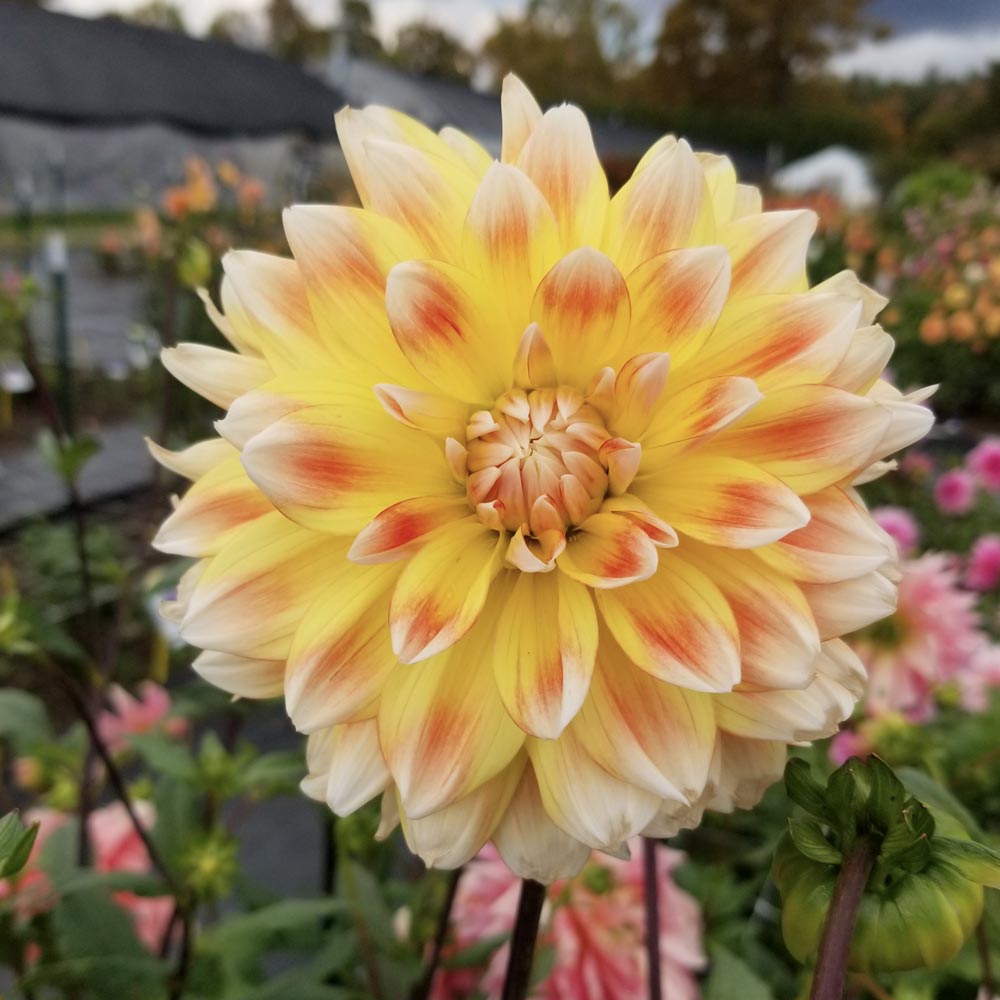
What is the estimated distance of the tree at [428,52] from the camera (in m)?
24.8

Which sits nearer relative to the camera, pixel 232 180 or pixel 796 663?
pixel 796 663

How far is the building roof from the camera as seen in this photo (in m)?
8.49

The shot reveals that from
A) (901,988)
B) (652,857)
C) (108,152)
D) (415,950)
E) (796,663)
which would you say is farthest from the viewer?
(108,152)

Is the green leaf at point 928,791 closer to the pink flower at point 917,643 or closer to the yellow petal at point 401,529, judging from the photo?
the yellow petal at point 401,529

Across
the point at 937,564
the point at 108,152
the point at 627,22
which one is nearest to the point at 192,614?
the point at 937,564

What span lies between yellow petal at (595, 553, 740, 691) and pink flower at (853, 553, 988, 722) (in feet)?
2.10

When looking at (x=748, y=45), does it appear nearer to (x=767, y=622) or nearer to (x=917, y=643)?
(x=917, y=643)

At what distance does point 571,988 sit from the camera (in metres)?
0.67

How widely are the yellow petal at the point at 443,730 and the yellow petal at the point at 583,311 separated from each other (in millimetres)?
147

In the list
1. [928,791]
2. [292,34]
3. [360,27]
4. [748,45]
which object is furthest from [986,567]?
[292,34]

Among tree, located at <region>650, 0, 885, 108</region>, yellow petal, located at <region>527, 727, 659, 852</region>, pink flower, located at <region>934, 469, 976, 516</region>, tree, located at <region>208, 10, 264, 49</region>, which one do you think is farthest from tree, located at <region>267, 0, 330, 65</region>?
yellow petal, located at <region>527, 727, 659, 852</region>

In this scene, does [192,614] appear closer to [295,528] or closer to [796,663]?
[295,528]

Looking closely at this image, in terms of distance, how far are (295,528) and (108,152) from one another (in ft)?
50.6

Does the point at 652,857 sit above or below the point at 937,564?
above
